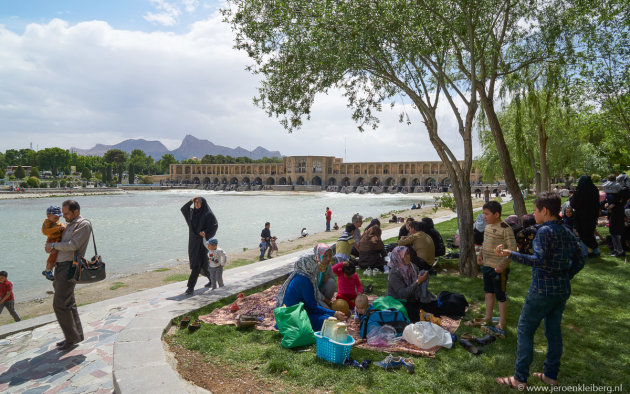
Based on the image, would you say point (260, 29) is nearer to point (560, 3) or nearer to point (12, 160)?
point (560, 3)

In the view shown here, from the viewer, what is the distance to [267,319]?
439 centimetres

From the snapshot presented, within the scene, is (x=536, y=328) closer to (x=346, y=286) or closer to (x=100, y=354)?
(x=346, y=286)

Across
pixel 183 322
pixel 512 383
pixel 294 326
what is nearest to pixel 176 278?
pixel 183 322

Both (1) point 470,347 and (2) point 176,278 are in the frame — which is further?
(2) point 176,278

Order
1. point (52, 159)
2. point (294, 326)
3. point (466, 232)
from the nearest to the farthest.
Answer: point (294, 326), point (466, 232), point (52, 159)

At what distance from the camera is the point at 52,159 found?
94.9m

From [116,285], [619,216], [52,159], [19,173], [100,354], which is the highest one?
[52,159]

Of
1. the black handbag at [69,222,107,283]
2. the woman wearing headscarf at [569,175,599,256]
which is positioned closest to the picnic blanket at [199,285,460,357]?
the black handbag at [69,222,107,283]

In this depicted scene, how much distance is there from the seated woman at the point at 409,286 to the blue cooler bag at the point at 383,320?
1.18 feet

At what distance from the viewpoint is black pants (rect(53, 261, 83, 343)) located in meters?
3.83

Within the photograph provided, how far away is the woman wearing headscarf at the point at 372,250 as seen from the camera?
6.82 meters

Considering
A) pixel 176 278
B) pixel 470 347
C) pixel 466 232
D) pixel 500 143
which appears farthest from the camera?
pixel 176 278

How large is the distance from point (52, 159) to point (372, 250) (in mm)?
111499

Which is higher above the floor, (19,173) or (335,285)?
(19,173)
